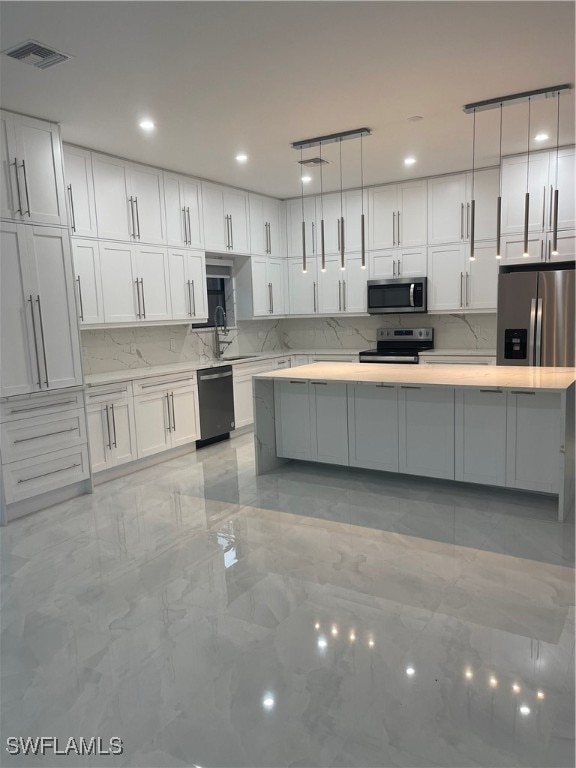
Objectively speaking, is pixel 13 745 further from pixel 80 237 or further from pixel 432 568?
pixel 80 237

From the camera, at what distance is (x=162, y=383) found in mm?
5250

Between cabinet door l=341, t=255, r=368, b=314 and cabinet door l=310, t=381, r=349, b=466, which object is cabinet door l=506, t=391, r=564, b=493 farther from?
cabinet door l=341, t=255, r=368, b=314

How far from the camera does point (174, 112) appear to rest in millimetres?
3889

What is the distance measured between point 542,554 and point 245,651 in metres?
1.79

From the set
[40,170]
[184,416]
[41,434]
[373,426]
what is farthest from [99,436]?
[373,426]

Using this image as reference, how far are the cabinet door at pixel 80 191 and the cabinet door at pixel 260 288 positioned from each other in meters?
2.37

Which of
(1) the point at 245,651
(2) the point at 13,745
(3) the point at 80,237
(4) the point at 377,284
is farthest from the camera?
(4) the point at 377,284

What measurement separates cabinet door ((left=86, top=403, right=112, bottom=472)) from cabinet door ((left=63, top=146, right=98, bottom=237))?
1491 mm

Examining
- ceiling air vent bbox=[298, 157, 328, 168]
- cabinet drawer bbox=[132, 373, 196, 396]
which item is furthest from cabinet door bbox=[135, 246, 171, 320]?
ceiling air vent bbox=[298, 157, 328, 168]

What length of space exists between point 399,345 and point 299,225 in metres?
2.02

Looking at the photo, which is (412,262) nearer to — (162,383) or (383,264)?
(383,264)

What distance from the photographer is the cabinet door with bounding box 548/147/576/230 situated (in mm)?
5117

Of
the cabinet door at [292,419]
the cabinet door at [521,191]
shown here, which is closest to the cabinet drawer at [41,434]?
the cabinet door at [292,419]

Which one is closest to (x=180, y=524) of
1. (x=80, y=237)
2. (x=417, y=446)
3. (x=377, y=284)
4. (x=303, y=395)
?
(x=303, y=395)
